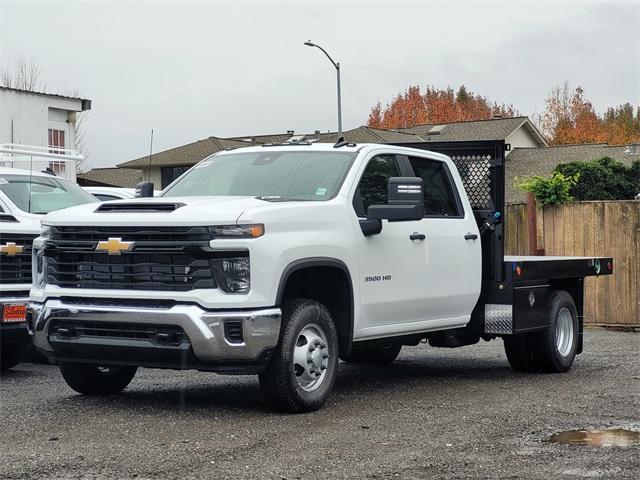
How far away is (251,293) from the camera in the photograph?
7.76 metres

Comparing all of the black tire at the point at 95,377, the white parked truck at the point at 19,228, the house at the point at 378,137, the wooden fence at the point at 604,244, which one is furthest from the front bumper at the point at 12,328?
the house at the point at 378,137

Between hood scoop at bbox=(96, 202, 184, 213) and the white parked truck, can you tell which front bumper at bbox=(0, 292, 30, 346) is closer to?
the white parked truck

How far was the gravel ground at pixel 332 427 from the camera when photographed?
21.1ft

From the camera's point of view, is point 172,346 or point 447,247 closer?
point 172,346

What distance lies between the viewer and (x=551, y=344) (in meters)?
11.1

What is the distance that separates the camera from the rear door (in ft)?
32.2

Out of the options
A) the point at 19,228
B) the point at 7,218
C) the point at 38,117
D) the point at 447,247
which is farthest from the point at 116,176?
the point at 447,247

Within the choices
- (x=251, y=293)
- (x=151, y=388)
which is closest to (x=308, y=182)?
(x=251, y=293)

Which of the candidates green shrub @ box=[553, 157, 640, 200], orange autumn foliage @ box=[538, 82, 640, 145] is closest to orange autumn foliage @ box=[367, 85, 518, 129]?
orange autumn foliage @ box=[538, 82, 640, 145]

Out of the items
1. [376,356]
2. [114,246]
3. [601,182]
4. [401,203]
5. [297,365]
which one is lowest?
[376,356]

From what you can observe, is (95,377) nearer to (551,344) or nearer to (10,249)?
(10,249)

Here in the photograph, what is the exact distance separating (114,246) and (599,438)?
365 centimetres

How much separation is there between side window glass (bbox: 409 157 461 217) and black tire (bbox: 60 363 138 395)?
119 inches

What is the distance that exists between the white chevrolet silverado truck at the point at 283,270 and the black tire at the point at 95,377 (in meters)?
0.01
